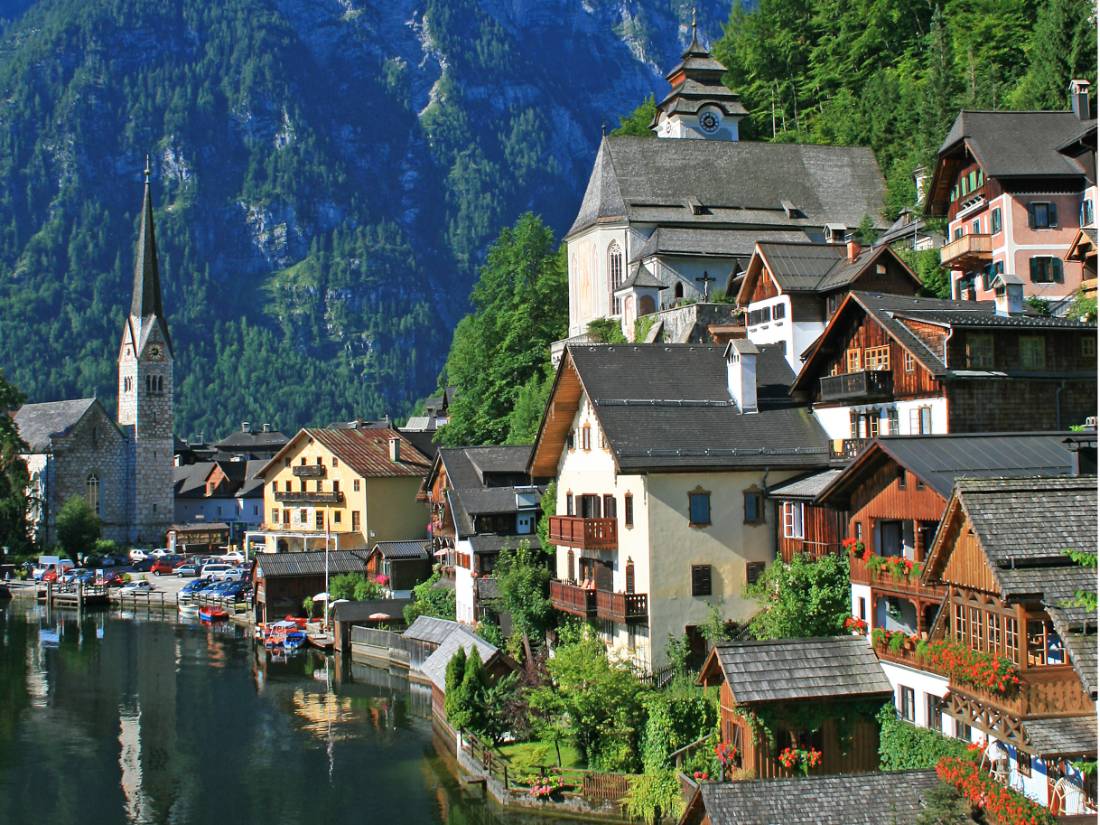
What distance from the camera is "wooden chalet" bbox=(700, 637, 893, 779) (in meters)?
31.0

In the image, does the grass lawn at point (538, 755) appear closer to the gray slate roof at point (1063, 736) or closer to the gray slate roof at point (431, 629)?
the gray slate roof at point (431, 629)

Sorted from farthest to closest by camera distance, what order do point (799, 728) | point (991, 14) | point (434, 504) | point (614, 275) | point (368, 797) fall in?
point (991, 14) → point (614, 275) → point (434, 504) → point (368, 797) → point (799, 728)

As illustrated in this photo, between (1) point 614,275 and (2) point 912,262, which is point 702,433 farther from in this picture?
(1) point 614,275

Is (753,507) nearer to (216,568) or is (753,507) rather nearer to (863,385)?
(863,385)

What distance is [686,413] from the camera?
42.4m

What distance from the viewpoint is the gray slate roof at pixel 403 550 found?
71375mm

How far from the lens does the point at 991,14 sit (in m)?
93.4

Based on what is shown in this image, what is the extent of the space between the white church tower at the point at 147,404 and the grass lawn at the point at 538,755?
317 ft

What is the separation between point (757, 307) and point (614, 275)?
27.9 meters

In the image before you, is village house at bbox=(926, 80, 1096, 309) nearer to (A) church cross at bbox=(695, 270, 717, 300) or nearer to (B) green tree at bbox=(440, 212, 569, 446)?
(A) church cross at bbox=(695, 270, 717, 300)

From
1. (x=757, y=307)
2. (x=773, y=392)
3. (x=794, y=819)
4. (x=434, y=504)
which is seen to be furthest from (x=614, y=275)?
(x=794, y=819)

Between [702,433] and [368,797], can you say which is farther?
[702,433]

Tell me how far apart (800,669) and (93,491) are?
355ft

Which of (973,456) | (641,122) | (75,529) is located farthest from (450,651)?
(641,122)
